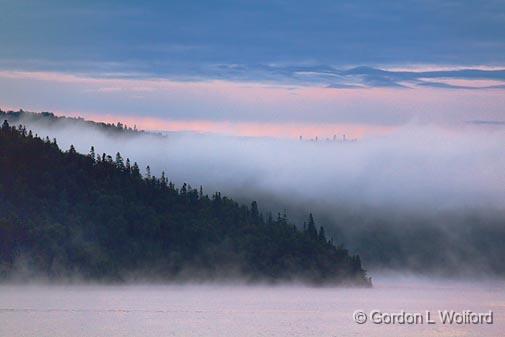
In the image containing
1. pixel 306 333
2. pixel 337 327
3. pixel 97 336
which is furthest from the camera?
pixel 337 327

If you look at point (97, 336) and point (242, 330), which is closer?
point (97, 336)

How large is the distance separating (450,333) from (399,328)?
2103 centimetres

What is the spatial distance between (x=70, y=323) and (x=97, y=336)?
24.3m

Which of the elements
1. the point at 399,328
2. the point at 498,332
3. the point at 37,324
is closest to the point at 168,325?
the point at 37,324

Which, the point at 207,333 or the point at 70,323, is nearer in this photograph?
the point at 207,333

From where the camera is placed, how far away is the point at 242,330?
18462cm

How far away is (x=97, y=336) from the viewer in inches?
6526

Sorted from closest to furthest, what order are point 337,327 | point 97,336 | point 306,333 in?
1. point 97,336
2. point 306,333
3. point 337,327

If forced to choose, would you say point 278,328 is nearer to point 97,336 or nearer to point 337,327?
point 337,327

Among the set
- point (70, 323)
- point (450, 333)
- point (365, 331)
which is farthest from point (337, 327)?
point (70, 323)

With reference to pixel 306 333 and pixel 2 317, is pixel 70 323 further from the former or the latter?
pixel 306 333

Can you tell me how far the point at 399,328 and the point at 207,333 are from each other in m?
37.4

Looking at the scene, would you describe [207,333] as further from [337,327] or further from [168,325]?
[337,327]

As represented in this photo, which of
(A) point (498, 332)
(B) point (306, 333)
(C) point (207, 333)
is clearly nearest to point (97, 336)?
(C) point (207, 333)
